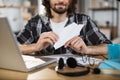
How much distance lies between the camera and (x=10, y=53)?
902 millimetres

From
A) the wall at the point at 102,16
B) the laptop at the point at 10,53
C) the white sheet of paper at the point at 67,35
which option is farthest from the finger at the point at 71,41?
Result: the wall at the point at 102,16

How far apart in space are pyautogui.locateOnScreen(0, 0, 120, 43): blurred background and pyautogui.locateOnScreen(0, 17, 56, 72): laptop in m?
3.25

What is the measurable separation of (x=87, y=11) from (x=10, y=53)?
4510 millimetres

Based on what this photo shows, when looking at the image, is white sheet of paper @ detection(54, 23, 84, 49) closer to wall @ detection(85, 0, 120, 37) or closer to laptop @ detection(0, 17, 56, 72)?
laptop @ detection(0, 17, 56, 72)

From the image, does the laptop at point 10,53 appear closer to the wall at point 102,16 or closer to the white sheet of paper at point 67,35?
the white sheet of paper at point 67,35

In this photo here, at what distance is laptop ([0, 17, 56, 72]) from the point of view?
0.84 m

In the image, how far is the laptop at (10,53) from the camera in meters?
0.84

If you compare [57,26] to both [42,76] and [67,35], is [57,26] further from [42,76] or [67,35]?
[42,76]

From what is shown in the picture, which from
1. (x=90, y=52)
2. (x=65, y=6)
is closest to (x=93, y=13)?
(x=65, y=6)

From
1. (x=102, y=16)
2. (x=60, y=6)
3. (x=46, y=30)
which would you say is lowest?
(x=102, y=16)

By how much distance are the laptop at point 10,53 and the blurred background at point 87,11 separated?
3.25m

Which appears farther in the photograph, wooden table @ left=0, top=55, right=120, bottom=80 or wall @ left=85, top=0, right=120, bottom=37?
wall @ left=85, top=0, right=120, bottom=37

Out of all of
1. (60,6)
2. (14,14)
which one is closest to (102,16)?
(14,14)

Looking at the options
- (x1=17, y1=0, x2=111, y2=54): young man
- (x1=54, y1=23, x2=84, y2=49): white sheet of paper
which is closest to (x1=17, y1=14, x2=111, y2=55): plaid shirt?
(x1=17, y1=0, x2=111, y2=54): young man
